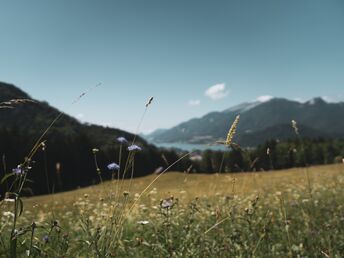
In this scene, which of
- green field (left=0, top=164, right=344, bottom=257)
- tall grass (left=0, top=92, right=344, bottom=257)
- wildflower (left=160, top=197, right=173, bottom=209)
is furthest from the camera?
wildflower (left=160, top=197, right=173, bottom=209)

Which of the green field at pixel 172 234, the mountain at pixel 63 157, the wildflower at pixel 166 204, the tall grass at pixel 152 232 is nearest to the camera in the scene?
the tall grass at pixel 152 232

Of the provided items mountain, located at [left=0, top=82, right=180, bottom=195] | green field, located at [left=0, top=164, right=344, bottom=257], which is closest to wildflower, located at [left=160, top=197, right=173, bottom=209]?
green field, located at [left=0, top=164, right=344, bottom=257]

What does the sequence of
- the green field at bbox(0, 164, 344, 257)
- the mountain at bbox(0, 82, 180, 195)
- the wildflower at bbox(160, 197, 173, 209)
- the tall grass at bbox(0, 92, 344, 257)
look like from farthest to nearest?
the mountain at bbox(0, 82, 180, 195) < the wildflower at bbox(160, 197, 173, 209) < the green field at bbox(0, 164, 344, 257) < the tall grass at bbox(0, 92, 344, 257)

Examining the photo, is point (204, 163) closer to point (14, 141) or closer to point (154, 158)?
point (154, 158)

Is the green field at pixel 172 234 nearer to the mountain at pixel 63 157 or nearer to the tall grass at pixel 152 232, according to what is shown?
the tall grass at pixel 152 232

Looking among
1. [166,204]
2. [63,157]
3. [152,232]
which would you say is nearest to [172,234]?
[152,232]

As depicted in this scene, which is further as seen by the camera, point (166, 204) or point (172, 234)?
point (172, 234)

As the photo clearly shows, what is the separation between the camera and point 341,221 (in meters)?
6.51

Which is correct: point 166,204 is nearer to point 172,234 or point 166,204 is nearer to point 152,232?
point 172,234

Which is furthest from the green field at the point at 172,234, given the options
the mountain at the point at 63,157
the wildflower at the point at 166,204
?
the mountain at the point at 63,157

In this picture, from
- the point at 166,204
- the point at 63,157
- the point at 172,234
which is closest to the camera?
the point at 166,204

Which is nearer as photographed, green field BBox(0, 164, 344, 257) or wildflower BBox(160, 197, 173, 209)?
green field BBox(0, 164, 344, 257)

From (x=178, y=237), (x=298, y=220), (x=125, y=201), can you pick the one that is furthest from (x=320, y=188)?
(x=125, y=201)

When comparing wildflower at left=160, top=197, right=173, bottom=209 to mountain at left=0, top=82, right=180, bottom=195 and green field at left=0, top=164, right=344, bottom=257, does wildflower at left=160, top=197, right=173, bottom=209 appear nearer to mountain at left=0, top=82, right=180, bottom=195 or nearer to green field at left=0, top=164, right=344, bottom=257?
green field at left=0, top=164, right=344, bottom=257
